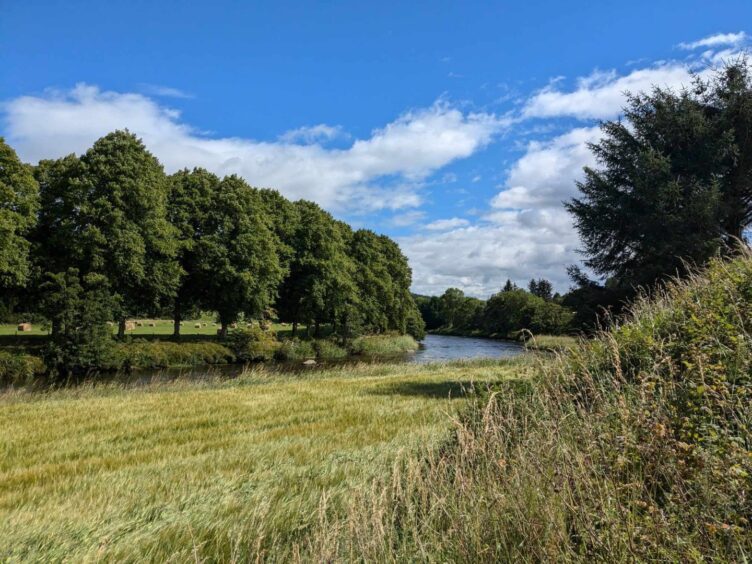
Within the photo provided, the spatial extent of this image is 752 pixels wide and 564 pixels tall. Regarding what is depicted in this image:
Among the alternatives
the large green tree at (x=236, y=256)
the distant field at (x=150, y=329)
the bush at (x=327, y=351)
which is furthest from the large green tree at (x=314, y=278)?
the distant field at (x=150, y=329)

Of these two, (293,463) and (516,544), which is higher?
(516,544)

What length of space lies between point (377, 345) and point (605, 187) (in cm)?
3606

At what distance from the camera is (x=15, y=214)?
77.9ft

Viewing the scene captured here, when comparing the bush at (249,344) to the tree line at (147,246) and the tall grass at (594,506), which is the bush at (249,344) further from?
the tall grass at (594,506)

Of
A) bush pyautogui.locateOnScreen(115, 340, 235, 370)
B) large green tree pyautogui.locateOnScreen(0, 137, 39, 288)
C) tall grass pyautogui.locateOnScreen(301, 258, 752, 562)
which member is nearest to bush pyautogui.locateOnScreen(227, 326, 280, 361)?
bush pyautogui.locateOnScreen(115, 340, 235, 370)

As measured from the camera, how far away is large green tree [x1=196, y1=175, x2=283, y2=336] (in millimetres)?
33562

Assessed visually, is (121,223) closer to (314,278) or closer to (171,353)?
(171,353)

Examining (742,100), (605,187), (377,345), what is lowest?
(377,345)

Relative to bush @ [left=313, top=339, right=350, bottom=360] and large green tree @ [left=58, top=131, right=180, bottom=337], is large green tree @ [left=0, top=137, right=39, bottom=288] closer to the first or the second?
large green tree @ [left=58, top=131, right=180, bottom=337]

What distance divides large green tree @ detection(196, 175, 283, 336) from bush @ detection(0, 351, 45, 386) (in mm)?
11631

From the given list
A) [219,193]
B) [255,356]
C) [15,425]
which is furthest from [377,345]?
[15,425]

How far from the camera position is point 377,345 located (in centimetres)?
4903

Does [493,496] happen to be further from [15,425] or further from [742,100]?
[742,100]

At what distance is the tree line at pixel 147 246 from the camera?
987 inches
